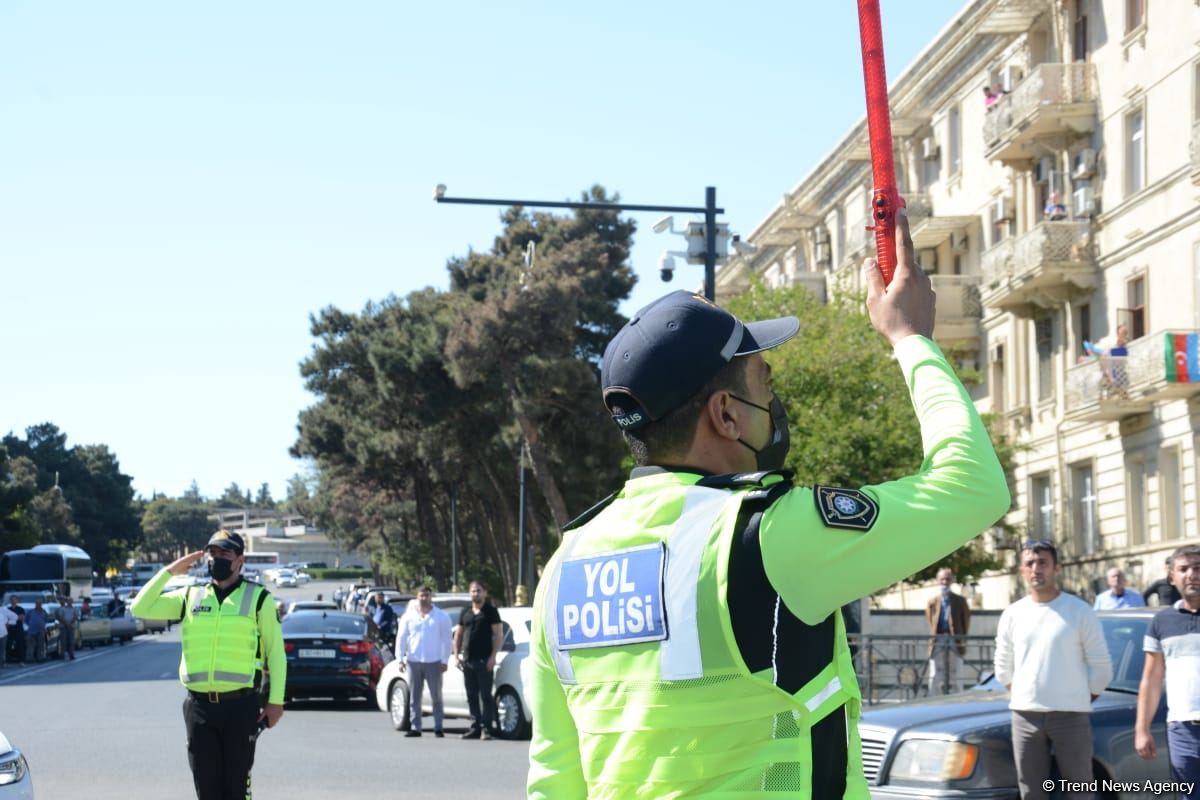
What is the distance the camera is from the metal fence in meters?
19.0

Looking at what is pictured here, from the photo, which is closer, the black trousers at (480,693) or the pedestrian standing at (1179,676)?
the pedestrian standing at (1179,676)

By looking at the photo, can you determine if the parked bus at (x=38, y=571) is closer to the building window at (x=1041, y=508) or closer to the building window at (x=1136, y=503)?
the building window at (x=1041, y=508)

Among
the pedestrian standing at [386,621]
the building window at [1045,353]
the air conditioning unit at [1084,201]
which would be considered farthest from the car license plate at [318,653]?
the building window at [1045,353]

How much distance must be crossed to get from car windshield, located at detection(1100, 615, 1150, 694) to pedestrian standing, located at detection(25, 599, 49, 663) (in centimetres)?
3805

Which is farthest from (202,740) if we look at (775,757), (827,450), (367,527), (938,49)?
(367,527)

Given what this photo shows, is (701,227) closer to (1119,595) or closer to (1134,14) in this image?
(1119,595)

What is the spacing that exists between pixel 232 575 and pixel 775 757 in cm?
709

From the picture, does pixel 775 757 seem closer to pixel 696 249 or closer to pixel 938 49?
pixel 696 249

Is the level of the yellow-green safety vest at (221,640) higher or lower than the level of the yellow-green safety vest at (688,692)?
lower

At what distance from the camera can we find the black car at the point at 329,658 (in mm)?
25750

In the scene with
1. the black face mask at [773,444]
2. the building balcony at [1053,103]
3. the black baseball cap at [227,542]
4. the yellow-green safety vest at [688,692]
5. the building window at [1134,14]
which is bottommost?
the yellow-green safety vest at [688,692]

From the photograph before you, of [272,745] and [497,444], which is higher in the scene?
[497,444]

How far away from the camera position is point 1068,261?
34844mm

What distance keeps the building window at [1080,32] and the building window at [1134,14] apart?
2352 millimetres
